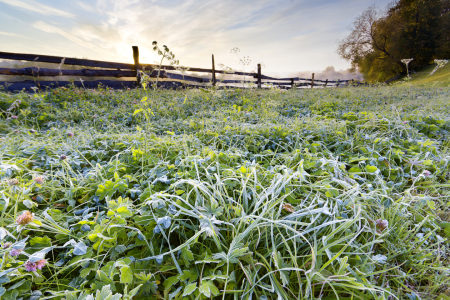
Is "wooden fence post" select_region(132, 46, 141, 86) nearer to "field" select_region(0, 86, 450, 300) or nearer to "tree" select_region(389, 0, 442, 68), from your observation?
"field" select_region(0, 86, 450, 300)

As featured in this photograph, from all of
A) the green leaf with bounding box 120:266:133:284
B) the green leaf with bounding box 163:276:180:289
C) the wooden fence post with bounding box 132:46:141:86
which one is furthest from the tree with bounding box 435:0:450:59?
the green leaf with bounding box 120:266:133:284

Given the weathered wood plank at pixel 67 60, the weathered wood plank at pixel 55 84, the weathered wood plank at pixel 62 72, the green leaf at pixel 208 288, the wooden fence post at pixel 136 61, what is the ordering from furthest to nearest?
the wooden fence post at pixel 136 61 → the weathered wood plank at pixel 67 60 → the weathered wood plank at pixel 55 84 → the weathered wood plank at pixel 62 72 → the green leaf at pixel 208 288

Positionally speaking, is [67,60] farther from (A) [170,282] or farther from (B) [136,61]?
(A) [170,282]

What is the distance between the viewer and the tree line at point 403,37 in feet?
93.8

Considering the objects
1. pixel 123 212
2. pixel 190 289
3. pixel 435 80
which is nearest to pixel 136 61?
pixel 123 212

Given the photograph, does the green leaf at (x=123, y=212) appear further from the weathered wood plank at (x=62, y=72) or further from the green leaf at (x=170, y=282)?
the weathered wood plank at (x=62, y=72)

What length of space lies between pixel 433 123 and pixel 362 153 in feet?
8.80

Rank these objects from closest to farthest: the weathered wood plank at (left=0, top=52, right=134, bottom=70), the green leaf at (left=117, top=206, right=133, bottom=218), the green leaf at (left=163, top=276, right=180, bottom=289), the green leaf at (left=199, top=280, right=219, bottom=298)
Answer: the green leaf at (left=199, top=280, right=219, bottom=298)
the green leaf at (left=163, top=276, right=180, bottom=289)
the green leaf at (left=117, top=206, right=133, bottom=218)
the weathered wood plank at (left=0, top=52, right=134, bottom=70)

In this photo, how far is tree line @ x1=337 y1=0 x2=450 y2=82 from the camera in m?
28.6

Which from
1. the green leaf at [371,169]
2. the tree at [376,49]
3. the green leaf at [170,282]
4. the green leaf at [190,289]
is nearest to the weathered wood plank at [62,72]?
the green leaf at [170,282]

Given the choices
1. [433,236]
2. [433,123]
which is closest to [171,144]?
[433,236]

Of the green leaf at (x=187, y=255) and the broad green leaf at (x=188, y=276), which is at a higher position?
the green leaf at (x=187, y=255)

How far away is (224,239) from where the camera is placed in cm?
127

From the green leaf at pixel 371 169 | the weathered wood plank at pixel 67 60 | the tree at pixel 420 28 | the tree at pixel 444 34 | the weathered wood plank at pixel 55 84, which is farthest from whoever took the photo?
the tree at pixel 444 34
